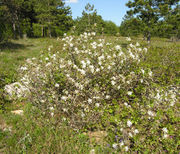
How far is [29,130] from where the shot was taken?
3.11 m

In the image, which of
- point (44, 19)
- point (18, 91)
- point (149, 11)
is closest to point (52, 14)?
point (44, 19)

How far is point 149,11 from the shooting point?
1437cm

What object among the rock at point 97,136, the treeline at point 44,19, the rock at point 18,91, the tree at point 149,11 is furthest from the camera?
the treeline at point 44,19

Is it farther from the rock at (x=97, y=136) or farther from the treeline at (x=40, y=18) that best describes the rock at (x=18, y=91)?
the treeline at (x=40, y=18)

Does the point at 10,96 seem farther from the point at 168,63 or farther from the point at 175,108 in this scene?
the point at 168,63

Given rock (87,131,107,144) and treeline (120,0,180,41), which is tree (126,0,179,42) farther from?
rock (87,131,107,144)

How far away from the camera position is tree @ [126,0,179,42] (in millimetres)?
14047

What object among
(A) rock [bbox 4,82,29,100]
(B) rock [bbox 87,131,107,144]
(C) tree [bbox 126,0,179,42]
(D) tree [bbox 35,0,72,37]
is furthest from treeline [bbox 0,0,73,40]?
(B) rock [bbox 87,131,107,144]

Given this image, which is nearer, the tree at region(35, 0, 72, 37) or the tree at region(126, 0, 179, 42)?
the tree at region(126, 0, 179, 42)

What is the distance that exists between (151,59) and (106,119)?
12.4ft

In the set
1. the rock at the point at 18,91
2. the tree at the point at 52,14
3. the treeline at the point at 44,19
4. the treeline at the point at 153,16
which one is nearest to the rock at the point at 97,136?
the rock at the point at 18,91

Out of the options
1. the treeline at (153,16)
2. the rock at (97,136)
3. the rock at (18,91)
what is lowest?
the rock at (97,136)

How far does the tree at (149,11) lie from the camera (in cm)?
1405

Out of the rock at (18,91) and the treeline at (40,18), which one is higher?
the treeline at (40,18)
